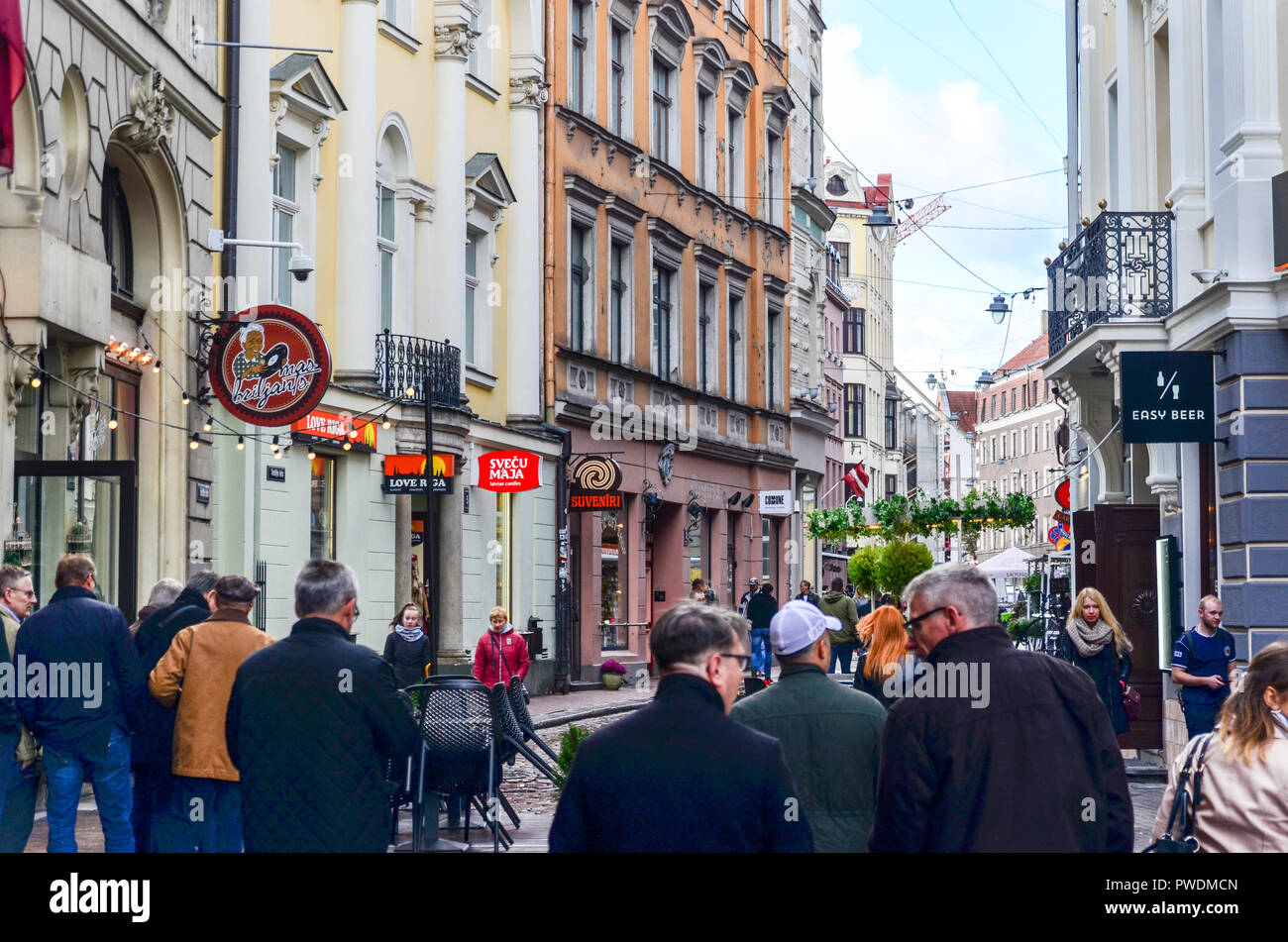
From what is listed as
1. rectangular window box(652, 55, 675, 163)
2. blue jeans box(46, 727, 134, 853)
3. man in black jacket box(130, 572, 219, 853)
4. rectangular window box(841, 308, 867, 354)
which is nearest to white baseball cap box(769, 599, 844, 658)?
man in black jacket box(130, 572, 219, 853)

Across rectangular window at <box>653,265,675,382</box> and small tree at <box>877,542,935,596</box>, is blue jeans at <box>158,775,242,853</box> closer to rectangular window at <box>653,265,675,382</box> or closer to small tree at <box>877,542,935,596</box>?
small tree at <box>877,542,935,596</box>

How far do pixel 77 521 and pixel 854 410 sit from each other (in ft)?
242

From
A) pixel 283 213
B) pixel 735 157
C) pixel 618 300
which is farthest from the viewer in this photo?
pixel 735 157

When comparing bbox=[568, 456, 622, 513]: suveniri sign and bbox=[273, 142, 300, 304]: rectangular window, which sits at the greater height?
bbox=[273, 142, 300, 304]: rectangular window

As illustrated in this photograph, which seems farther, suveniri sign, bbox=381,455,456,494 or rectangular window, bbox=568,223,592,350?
rectangular window, bbox=568,223,592,350

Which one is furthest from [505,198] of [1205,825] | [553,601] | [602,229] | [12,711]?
[1205,825]

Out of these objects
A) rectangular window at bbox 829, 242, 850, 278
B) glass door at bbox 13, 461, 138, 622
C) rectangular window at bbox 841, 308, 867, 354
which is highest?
rectangular window at bbox 829, 242, 850, 278

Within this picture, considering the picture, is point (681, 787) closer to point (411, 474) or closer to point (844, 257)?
point (411, 474)

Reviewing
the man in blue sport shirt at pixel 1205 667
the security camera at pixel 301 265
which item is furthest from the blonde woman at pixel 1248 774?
the security camera at pixel 301 265

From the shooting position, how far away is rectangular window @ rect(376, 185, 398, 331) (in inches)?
1034

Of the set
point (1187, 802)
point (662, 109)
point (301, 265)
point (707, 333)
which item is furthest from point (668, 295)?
point (1187, 802)

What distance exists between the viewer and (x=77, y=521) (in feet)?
54.9

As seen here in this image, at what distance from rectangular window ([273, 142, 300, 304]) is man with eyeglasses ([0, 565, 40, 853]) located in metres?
12.2

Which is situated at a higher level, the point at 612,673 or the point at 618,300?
the point at 618,300
